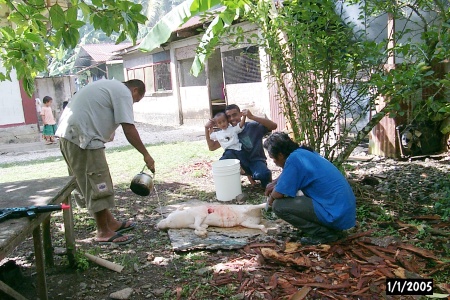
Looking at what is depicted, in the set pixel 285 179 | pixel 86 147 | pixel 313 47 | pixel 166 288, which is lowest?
pixel 166 288

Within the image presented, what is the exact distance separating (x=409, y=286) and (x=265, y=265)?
1.12 metres

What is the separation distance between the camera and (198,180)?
23.4 ft

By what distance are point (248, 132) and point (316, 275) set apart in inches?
119

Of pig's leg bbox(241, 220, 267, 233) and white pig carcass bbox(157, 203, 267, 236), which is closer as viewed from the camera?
pig's leg bbox(241, 220, 267, 233)

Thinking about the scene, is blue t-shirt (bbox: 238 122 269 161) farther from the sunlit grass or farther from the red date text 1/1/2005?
the red date text 1/1/2005

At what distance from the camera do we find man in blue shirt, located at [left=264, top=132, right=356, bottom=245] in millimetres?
3771

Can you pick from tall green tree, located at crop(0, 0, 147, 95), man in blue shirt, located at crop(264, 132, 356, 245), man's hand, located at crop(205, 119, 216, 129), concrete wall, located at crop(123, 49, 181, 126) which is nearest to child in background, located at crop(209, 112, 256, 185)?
man's hand, located at crop(205, 119, 216, 129)

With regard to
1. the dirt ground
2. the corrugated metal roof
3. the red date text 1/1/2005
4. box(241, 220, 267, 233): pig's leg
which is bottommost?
the red date text 1/1/2005

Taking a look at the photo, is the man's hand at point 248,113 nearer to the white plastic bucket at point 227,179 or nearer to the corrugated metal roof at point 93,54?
the white plastic bucket at point 227,179

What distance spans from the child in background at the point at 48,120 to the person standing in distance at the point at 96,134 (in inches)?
392

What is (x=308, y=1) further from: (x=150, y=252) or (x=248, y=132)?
(x=150, y=252)

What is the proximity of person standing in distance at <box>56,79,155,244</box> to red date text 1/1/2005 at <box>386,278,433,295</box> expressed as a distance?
2.48m

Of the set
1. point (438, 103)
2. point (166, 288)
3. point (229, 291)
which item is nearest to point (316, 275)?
point (229, 291)

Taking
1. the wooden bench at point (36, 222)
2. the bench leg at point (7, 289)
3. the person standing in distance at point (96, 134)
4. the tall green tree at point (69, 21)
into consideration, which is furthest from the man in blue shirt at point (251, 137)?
the bench leg at point (7, 289)
